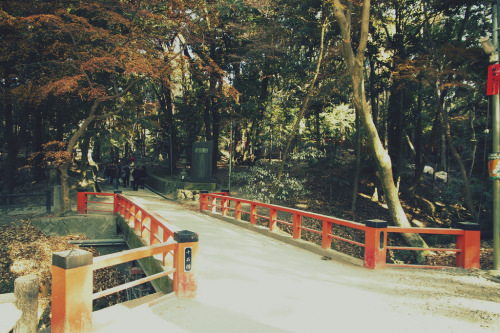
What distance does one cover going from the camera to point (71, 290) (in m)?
3.24


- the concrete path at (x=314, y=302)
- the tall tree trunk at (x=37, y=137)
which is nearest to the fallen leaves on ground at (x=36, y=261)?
the concrete path at (x=314, y=302)

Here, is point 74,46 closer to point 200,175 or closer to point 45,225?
point 45,225

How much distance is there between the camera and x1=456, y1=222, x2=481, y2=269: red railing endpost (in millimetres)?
6637

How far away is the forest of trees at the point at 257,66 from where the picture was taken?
1160 cm

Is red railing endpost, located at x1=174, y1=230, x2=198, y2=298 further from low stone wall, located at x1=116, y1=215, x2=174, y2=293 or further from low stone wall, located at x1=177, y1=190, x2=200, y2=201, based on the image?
low stone wall, located at x1=177, y1=190, x2=200, y2=201

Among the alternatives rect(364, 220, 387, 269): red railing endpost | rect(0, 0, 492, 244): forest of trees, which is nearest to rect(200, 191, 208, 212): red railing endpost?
rect(0, 0, 492, 244): forest of trees

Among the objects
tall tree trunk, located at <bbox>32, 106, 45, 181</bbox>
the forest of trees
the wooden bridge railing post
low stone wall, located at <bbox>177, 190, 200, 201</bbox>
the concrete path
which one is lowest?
the concrete path

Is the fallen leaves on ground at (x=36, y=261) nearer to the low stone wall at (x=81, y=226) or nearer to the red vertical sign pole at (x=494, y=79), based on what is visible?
the low stone wall at (x=81, y=226)

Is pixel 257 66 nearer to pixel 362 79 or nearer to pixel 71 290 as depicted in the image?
pixel 362 79

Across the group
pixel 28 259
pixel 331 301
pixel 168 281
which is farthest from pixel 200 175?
pixel 331 301

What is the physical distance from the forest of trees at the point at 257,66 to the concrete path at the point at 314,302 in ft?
20.5

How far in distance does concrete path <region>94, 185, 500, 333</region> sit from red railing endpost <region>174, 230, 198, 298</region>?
184 millimetres

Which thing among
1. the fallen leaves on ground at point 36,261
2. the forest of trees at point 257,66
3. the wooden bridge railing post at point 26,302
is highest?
the forest of trees at point 257,66

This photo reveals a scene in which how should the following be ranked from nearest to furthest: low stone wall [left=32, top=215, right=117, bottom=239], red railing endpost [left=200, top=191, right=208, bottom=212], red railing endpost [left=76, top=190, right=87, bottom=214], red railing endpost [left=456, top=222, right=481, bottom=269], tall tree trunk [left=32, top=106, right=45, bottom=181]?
red railing endpost [left=456, top=222, right=481, bottom=269]
low stone wall [left=32, top=215, right=117, bottom=239]
red railing endpost [left=76, top=190, right=87, bottom=214]
red railing endpost [left=200, top=191, right=208, bottom=212]
tall tree trunk [left=32, top=106, right=45, bottom=181]
